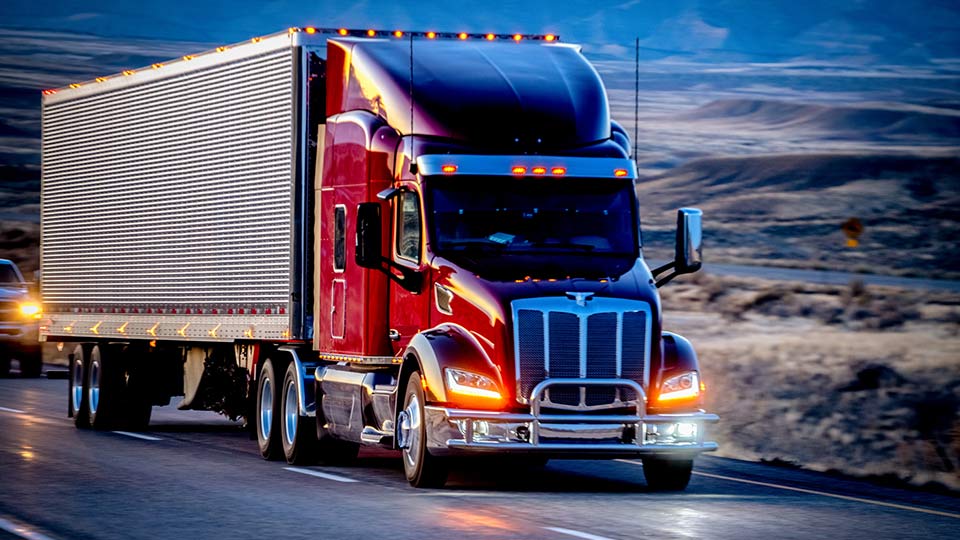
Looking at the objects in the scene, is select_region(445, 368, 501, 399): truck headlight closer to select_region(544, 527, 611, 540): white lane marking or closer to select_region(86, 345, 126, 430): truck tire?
select_region(544, 527, 611, 540): white lane marking

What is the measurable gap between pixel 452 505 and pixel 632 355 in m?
2.01

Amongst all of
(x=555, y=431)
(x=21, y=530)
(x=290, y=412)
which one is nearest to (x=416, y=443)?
(x=555, y=431)

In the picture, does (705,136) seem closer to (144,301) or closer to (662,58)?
(662,58)

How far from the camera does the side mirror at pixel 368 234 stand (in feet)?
49.9

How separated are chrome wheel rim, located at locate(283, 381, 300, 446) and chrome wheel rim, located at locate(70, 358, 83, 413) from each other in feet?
18.3

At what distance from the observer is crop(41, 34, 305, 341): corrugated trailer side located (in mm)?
18062

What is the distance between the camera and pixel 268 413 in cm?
1855

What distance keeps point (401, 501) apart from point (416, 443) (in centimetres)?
102

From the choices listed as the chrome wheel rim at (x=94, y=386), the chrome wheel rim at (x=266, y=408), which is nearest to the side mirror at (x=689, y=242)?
the chrome wheel rim at (x=266, y=408)

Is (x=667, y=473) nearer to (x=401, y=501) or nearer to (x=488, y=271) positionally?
(x=488, y=271)

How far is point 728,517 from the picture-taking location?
43.4 feet

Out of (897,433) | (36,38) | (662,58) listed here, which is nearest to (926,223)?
(897,433)

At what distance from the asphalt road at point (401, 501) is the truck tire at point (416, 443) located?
0.18 metres

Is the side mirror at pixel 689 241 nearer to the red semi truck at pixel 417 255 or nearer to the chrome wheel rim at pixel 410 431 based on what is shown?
the red semi truck at pixel 417 255
